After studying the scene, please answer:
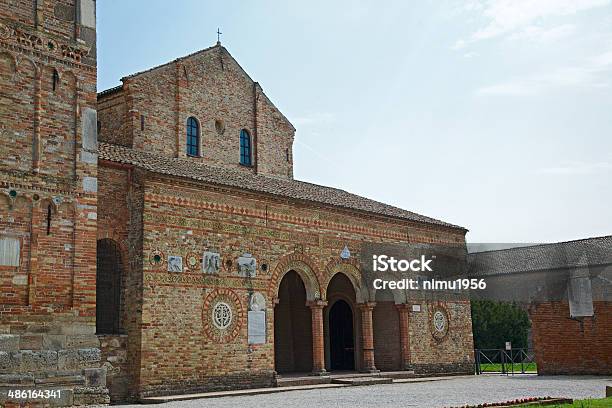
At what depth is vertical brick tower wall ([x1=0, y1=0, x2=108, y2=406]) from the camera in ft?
42.5

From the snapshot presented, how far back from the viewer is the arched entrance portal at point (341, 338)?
83.4 ft

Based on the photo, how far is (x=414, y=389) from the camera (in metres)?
18.7

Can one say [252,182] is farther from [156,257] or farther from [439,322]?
[439,322]

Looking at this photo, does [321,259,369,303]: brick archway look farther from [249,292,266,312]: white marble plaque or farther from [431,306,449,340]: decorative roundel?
[431,306,449,340]: decorative roundel

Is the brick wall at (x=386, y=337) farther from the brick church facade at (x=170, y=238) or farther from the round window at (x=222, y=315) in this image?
the round window at (x=222, y=315)

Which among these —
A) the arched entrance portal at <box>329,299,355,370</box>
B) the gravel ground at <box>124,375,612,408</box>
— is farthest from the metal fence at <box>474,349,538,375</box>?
the gravel ground at <box>124,375,612,408</box>

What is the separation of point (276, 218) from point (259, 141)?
5308 mm

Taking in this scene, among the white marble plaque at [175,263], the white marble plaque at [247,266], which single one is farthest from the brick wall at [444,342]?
the white marble plaque at [175,263]

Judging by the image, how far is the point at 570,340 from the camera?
2517cm

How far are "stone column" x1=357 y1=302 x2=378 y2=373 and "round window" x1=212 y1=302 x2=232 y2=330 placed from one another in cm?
629

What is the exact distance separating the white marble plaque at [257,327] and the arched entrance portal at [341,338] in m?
6.29

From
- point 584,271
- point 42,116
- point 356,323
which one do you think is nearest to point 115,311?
point 42,116

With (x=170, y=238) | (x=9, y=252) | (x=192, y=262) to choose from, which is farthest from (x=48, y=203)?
(x=192, y=262)

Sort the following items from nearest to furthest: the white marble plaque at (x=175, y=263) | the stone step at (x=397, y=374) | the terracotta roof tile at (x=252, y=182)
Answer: the white marble plaque at (x=175, y=263), the terracotta roof tile at (x=252, y=182), the stone step at (x=397, y=374)
